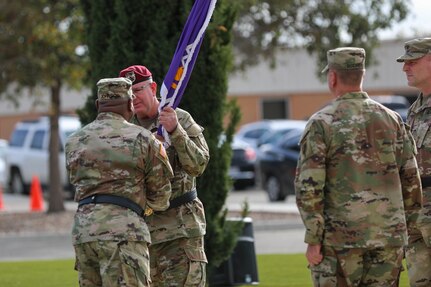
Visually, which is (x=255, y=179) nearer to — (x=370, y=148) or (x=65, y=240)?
(x=65, y=240)

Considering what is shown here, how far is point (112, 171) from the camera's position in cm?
697

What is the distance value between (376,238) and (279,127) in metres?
27.9

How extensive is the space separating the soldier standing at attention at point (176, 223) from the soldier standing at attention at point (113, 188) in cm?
80

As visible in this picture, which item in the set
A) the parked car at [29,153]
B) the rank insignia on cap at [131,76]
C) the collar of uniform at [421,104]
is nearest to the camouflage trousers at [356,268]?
the collar of uniform at [421,104]

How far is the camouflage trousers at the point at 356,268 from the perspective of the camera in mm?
6539

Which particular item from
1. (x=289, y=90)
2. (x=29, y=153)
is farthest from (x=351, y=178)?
(x=289, y=90)

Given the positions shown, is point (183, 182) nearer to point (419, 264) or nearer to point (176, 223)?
point (176, 223)

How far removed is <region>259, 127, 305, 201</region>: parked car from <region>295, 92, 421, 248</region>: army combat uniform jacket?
1933 centimetres

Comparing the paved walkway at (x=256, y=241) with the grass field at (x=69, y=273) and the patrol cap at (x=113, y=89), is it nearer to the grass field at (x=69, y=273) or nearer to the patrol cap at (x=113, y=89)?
the grass field at (x=69, y=273)

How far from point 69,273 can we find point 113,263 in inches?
283

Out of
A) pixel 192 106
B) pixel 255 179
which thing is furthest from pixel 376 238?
pixel 255 179

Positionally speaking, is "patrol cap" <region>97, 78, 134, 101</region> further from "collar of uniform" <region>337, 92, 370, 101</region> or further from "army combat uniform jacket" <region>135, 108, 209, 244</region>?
"collar of uniform" <region>337, 92, 370, 101</region>

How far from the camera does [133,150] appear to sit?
7000 mm

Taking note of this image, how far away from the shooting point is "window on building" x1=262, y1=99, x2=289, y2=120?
49281 millimetres
